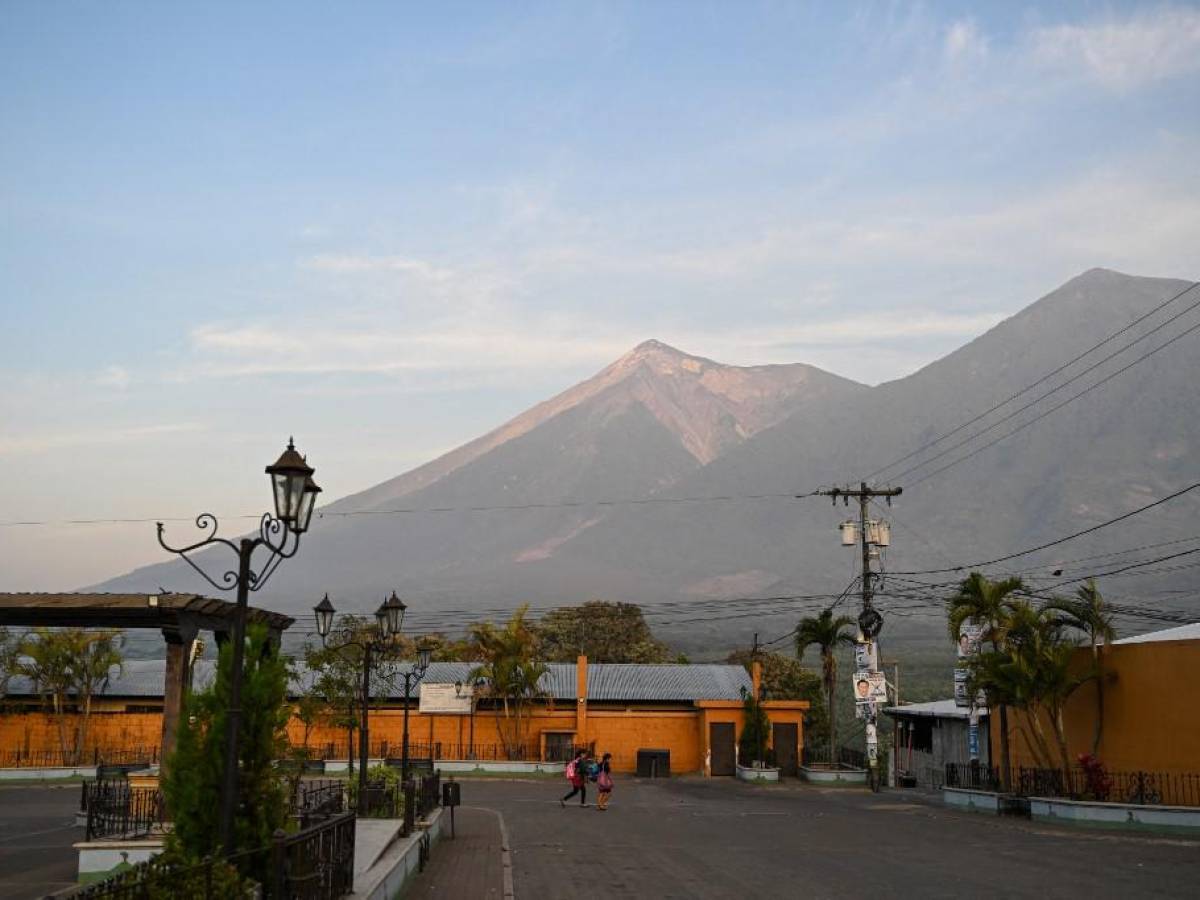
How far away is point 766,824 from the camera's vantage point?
27719mm

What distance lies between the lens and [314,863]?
11.0 metres

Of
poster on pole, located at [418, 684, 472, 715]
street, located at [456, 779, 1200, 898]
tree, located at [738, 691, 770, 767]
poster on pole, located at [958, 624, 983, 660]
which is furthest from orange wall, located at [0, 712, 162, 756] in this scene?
poster on pole, located at [958, 624, 983, 660]

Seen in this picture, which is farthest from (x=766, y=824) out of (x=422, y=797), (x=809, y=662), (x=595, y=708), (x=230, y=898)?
(x=809, y=662)

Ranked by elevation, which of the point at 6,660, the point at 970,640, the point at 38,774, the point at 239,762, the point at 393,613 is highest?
the point at 393,613

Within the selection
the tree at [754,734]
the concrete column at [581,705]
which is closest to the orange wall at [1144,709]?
the tree at [754,734]

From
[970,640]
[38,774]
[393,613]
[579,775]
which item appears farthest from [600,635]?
[393,613]

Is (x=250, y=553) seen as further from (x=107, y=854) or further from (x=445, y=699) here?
(x=445, y=699)

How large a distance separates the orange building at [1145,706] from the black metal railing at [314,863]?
20429mm

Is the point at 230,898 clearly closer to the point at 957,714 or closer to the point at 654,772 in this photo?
the point at 957,714

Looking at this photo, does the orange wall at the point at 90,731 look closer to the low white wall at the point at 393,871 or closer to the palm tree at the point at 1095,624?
the low white wall at the point at 393,871

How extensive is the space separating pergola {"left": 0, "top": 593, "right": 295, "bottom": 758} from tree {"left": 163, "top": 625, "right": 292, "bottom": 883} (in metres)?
6.15

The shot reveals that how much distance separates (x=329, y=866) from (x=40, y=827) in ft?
62.3

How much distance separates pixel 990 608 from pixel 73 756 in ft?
118

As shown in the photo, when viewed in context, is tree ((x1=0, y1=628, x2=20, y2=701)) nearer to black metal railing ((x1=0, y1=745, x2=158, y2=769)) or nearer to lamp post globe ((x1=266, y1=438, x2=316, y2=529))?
black metal railing ((x1=0, y1=745, x2=158, y2=769))
